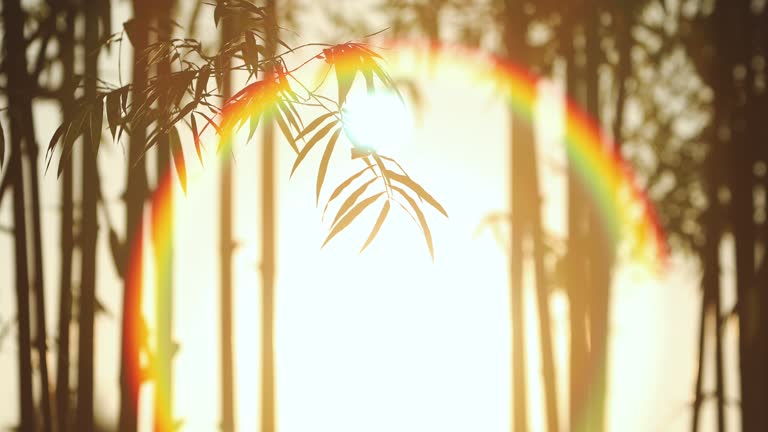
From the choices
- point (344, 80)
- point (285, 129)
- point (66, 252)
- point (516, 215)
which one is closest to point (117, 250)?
point (66, 252)

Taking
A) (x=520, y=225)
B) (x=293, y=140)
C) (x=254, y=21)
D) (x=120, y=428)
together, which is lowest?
(x=120, y=428)

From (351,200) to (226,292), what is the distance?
5.03ft

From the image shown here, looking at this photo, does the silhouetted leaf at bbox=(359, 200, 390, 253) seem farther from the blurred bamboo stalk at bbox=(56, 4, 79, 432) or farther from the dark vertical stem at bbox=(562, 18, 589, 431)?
the dark vertical stem at bbox=(562, 18, 589, 431)

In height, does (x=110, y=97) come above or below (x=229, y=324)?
above

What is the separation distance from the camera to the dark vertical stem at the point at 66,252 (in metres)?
2.94

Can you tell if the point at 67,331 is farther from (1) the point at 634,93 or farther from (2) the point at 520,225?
(1) the point at 634,93

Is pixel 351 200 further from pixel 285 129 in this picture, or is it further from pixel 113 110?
pixel 113 110

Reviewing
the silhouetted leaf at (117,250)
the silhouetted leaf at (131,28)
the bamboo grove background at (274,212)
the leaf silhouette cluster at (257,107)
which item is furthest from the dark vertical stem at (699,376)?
the silhouetted leaf at (131,28)

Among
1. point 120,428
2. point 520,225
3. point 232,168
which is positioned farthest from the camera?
point 232,168

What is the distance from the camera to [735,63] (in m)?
3.55

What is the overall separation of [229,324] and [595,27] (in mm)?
2087

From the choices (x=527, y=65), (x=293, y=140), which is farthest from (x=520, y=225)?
(x=293, y=140)

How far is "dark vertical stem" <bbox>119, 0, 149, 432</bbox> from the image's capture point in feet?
9.18

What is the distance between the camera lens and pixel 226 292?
3.66 m
